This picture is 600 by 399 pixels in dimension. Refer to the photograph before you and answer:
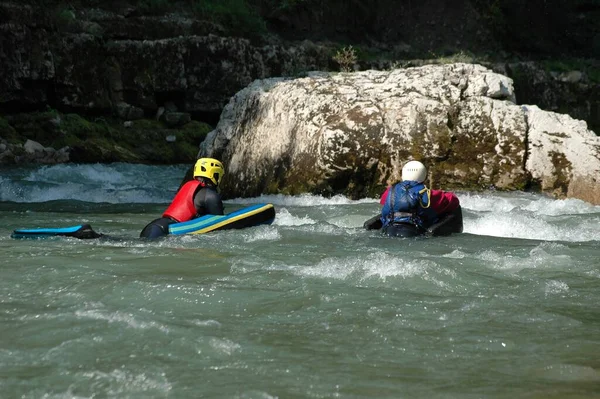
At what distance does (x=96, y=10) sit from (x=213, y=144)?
395 inches

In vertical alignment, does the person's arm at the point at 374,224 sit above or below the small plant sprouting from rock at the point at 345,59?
below

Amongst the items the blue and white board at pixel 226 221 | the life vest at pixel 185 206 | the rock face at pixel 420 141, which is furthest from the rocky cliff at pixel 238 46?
the blue and white board at pixel 226 221

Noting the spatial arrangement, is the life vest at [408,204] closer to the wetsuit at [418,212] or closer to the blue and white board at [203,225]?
the wetsuit at [418,212]

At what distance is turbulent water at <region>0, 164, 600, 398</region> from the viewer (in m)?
3.21

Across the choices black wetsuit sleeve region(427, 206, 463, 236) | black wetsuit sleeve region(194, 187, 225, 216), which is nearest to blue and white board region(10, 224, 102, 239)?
black wetsuit sleeve region(194, 187, 225, 216)

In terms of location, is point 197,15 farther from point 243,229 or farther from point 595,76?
point 243,229

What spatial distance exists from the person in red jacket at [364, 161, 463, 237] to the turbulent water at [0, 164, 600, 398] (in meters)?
0.28

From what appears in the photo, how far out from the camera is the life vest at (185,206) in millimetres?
7484

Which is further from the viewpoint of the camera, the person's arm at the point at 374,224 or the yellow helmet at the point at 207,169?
the person's arm at the point at 374,224

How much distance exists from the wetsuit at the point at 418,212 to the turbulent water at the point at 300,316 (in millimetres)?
275

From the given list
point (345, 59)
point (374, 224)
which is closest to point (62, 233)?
point (374, 224)

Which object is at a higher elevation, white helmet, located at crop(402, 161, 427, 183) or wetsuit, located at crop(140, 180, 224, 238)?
white helmet, located at crop(402, 161, 427, 183)

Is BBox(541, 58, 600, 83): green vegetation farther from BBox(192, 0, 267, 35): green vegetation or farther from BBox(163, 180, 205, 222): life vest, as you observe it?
BBox(163, 180, 205, 222): life vest

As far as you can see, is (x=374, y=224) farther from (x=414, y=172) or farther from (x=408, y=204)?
(x=414, y=172)
